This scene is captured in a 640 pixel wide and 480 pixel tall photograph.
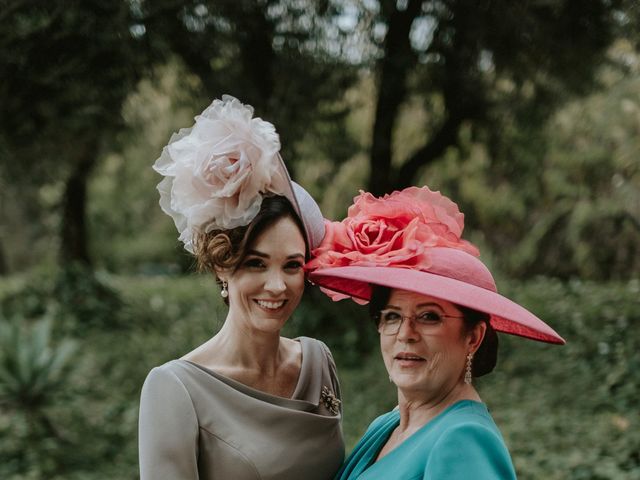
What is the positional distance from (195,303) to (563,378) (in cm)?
655

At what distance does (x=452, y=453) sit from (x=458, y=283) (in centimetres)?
43

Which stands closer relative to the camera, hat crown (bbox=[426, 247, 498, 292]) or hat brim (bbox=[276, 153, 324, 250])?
hat crown (bbox=[426, 247, 498, 292])

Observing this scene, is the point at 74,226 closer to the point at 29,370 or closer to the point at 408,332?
the point at 29,370

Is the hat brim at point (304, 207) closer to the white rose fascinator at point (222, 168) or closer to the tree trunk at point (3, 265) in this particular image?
the white rose fascinator at point (222, 168)

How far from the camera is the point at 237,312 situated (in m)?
2.37

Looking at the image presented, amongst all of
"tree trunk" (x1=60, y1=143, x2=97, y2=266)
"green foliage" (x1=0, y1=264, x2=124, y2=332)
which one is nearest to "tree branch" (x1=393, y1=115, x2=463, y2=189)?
"green foliage" (x1=0, y1=264, x2=124, y2=332)

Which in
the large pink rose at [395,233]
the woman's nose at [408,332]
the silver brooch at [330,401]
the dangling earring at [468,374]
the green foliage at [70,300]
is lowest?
the silver brooch at [330,401]

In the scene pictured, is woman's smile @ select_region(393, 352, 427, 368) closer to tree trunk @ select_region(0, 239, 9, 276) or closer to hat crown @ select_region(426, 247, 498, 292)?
hat crown @ select_region(426, 247, 498, 292)

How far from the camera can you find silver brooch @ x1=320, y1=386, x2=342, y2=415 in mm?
2574

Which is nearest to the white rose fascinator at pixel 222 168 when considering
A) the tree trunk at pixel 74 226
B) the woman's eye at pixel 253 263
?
the woman's eye at pixel 253 263

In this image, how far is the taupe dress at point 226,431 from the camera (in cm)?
210

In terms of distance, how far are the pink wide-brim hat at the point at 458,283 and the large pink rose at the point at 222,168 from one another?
1.02 ft

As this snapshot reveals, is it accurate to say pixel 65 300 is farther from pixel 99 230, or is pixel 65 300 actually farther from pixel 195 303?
pixel 99 230

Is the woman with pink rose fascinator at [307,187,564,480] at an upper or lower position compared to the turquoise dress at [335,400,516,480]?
upper
